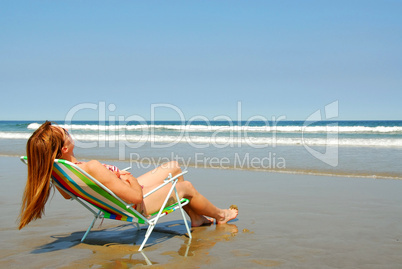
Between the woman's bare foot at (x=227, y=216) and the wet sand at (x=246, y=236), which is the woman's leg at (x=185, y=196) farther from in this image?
the wet sand at (x=246, y=236)

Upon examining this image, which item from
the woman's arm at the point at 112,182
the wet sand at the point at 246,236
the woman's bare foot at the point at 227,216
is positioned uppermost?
the woman's arm at the point at 112,182

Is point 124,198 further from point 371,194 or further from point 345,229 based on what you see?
point 371,194

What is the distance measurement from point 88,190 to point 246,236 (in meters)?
1.68

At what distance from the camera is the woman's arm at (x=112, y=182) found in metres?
3.24

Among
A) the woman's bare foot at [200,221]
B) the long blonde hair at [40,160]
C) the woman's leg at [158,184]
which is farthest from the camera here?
the woman's bare foot at [200,221]

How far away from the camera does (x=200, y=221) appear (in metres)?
4.50

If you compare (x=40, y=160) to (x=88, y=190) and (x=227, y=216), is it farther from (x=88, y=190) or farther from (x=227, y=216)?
(x=227, y=216)

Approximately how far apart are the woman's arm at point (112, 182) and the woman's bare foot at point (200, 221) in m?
1.25

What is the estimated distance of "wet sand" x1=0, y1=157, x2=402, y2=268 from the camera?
3299mm

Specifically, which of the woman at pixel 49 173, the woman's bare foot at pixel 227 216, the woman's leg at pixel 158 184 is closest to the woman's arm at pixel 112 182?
the woman at pixel 49 173

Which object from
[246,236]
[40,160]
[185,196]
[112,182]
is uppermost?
[40,160]

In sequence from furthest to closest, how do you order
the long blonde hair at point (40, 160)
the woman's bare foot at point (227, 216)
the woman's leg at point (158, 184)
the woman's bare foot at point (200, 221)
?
the woman's bare foot at point (227, 216)
the woman's bare foot at point (200, 221)
the woman's leg at point (158, 184)
the long blonde hair at point (40, 160)

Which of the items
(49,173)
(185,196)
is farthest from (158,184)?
(49,173)

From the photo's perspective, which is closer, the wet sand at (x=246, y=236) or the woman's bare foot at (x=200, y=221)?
A: the wet sand at (x=246, y=236)
